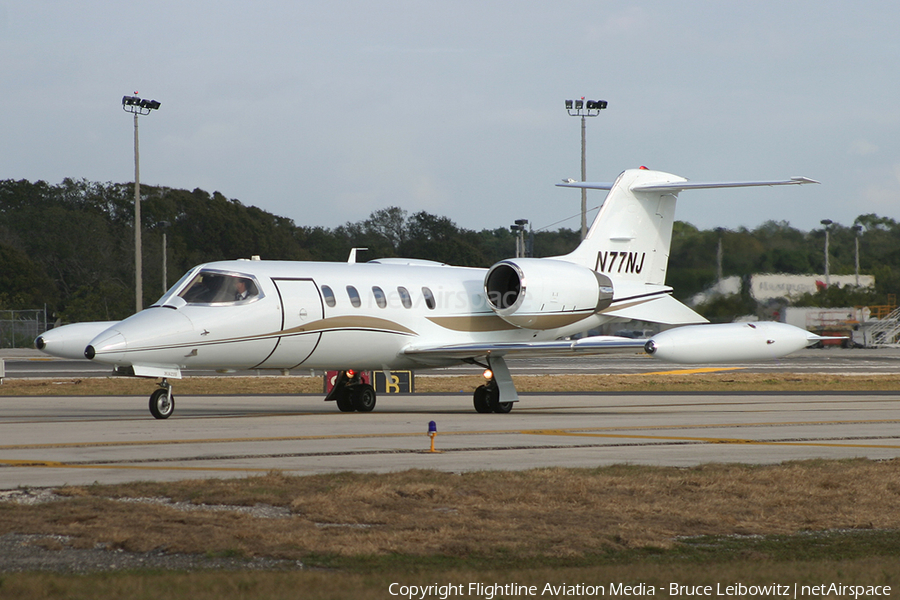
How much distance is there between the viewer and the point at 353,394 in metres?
23.9

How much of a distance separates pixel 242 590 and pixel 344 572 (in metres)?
0.90

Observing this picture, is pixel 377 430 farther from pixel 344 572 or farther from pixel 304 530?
pixel 344 572

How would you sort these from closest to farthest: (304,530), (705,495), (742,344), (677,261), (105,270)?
(304,530), (705,495), (742,344), (677,261), (105,270)

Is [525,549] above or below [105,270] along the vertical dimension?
below

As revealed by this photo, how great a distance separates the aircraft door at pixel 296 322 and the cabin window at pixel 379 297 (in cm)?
152

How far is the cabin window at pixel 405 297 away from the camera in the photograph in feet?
76.9

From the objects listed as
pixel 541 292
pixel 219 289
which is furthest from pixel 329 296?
pixel 541 292

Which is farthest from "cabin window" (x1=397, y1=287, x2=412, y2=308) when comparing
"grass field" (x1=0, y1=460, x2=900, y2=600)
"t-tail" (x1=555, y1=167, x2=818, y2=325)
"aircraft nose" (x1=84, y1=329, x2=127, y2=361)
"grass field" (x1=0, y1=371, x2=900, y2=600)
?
"grass field" (x1=0, y1=460, x2=900, y2=600)

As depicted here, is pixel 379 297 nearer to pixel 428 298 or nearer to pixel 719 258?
pixel 428 298

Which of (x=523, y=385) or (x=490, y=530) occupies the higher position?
(x=490, y=530)

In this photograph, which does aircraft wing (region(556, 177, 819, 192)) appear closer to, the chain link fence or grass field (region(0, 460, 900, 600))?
grass field (region(0, 460, 900, 600))

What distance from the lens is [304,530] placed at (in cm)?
829

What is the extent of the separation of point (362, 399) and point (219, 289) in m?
4.88

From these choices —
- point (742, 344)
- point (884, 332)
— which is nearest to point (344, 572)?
point (742, 344)
